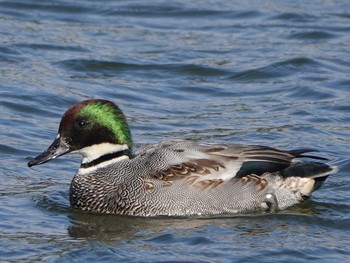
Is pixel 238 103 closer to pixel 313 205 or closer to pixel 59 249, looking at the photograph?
pixel 313 205

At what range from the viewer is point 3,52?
16797 millimetres

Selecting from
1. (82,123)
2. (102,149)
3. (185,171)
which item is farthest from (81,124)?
(185,171)

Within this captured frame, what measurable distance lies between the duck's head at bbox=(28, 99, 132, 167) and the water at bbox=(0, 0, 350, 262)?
0.55 m

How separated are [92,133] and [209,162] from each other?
114cm

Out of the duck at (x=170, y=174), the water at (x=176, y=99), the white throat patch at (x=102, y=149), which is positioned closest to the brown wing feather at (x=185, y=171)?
the duck at (x=170, y=174)

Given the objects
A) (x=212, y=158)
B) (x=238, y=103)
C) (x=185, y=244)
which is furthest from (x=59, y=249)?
(x=238, y=103)

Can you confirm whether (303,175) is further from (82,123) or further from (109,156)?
(82,123)

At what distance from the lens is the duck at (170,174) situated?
10.8 meters

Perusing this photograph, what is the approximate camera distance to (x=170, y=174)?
1083cm

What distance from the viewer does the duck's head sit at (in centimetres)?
1107

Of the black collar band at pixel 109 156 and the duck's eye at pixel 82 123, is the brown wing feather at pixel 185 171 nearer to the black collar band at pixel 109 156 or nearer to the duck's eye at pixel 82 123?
the black collar band at pixel 109 156

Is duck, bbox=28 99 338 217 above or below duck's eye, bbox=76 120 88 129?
below

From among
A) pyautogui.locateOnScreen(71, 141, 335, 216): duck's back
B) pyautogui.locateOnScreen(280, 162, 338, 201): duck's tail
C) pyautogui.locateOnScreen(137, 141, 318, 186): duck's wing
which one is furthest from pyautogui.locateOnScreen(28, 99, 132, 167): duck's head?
pyautogui.locateOnScreen(280, 162, 338, 201): duck's tail

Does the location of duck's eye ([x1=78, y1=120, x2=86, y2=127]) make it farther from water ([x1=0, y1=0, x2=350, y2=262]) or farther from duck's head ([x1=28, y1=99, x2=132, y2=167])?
water ([x1=0, y1=0, x2=350, y2=262])
